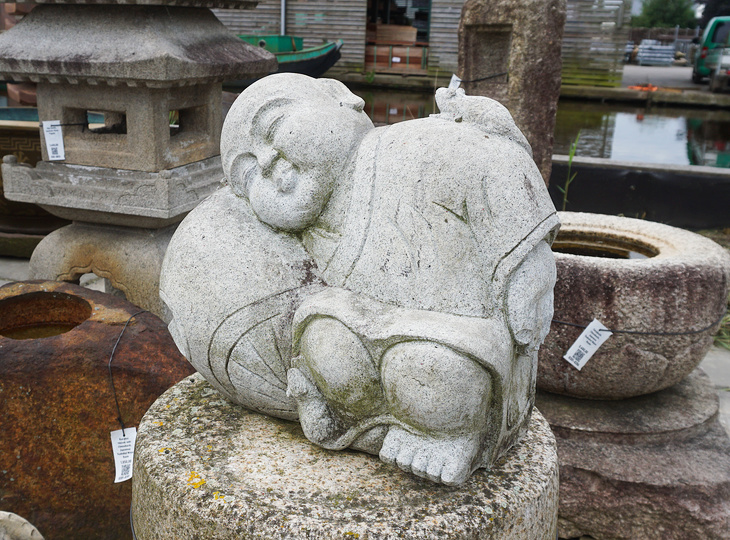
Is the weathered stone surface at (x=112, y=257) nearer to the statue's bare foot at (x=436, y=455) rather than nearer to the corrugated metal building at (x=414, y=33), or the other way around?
the statue's bare foot at (x=436, y=455)

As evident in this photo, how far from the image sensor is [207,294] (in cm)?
171

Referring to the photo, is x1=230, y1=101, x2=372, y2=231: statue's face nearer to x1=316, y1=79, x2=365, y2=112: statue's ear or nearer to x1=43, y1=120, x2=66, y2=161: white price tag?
x1=316, y1=79, x2=365, y2=112: statue's ear

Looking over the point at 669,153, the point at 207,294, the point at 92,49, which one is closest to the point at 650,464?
the point at 207,294

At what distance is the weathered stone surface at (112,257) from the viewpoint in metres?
3.50

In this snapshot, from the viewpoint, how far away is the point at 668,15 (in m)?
31.8

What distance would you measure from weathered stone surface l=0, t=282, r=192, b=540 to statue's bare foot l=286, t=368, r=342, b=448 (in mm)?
744

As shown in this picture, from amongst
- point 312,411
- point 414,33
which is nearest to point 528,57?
point 312,411

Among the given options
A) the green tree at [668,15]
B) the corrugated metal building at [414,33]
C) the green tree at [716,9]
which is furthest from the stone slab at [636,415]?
the green tree at [668,15]

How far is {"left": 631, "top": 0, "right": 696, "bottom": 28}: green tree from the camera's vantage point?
31.5m

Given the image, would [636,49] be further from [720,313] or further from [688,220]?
[720,313]

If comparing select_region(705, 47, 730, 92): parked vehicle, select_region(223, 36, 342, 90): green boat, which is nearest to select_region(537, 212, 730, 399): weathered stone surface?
select_region(223, 36, 342, 90): green boat

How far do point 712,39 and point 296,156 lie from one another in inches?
723

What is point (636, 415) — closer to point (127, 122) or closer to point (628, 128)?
point (127, 122)

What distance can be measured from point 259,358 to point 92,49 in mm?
2084
